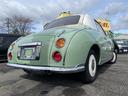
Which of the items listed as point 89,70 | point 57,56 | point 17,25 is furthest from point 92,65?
point 17,25

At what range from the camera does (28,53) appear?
497 cm

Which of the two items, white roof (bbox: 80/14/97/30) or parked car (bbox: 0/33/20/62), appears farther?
parked car (bbox: 0/33/20/62)

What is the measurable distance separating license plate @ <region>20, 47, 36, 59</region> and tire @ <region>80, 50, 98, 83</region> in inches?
45.4

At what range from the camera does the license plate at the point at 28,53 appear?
15.9ft

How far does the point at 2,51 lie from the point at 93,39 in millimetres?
6522

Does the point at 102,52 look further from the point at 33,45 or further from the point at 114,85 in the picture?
the point at 33,45

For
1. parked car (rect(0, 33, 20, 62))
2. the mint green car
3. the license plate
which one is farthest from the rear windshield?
parked car (rect(0, 33, 20, 62))

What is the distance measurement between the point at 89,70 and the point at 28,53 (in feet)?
4.60

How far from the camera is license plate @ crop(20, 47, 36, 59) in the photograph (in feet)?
15.9

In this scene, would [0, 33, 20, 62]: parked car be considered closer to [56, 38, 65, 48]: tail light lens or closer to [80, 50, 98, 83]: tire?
[80, 50, 98, 83]: tire

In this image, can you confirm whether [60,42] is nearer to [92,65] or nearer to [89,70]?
[89,70]

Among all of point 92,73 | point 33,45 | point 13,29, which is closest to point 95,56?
point 92,73

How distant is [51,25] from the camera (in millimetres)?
6566

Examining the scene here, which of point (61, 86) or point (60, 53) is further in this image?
point (61, 86)
